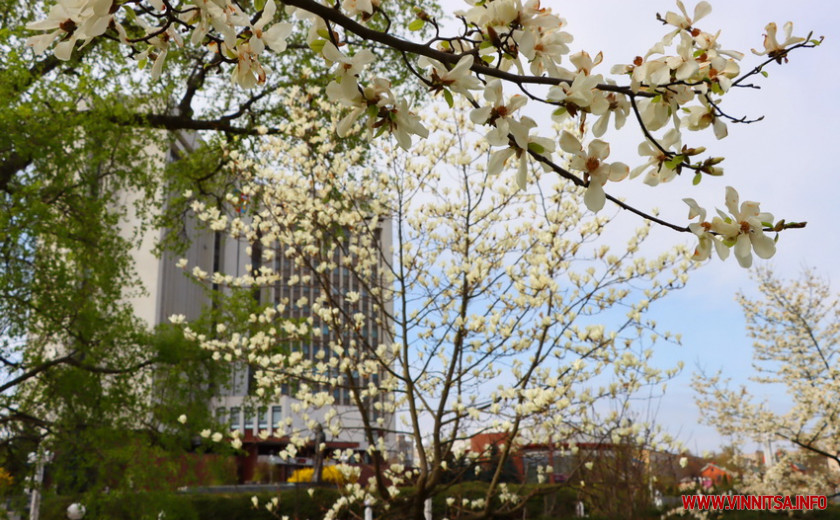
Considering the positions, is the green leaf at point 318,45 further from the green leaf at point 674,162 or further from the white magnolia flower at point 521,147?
the green leaf at point 674,162

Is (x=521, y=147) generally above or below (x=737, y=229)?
above

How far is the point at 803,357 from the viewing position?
34.1ft

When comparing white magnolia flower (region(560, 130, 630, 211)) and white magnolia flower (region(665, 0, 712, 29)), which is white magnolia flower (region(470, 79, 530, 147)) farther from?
white magnolia flower (region(665, 0, 712, 29))

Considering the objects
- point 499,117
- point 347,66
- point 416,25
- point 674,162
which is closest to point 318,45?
point 347,66

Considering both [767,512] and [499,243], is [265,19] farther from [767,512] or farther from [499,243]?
[767,512]

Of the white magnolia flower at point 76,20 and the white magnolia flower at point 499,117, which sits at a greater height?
the white magnolia flower at point 76,20

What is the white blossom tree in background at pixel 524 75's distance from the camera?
1231 millimetres

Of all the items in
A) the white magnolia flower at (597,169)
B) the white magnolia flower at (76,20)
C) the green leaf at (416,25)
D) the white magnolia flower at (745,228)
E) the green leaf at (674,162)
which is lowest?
the white magnolia flower at (745,228)

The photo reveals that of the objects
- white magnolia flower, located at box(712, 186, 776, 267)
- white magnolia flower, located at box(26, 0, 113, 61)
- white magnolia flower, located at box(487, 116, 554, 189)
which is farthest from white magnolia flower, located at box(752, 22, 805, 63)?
white magnolia flower, located at box(26, 0, 113, 61)

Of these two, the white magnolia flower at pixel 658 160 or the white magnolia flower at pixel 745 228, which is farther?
the white magnolia flower at pixel 658 160

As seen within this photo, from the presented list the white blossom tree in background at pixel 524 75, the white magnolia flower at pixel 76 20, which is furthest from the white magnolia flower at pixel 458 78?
the white magnolia flower at pixel 76 20

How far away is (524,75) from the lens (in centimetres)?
134

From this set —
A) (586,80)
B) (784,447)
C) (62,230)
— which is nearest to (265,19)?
(586,80)

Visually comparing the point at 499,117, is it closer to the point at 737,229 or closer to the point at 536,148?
the point at 536,148
